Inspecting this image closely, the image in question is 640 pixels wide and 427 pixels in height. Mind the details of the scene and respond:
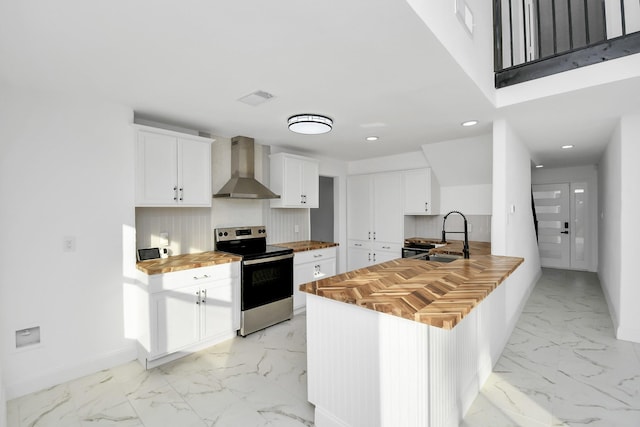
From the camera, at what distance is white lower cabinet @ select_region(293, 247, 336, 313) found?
3.85 meters

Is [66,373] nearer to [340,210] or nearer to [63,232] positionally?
[63,232]

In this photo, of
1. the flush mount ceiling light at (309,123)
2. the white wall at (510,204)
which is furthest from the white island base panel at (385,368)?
the flush mount ceiling light at (309,123)

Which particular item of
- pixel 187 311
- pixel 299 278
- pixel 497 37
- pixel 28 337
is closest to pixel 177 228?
pixel 187 311

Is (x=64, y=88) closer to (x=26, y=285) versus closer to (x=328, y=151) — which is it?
(x=26, y=285)

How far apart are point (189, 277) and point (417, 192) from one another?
3488 millimetres

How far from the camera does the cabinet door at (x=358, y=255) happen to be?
5320 mm

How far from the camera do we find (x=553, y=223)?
21.3ft

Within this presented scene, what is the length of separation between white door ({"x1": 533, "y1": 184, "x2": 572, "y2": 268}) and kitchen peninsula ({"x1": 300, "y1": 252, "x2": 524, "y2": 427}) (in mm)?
5637

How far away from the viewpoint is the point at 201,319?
2879mm

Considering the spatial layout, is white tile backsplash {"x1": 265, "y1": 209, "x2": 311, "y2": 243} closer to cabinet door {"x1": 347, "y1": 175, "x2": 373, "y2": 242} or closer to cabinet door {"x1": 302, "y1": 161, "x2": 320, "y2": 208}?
cabinet door {"x1": 302, "y1": 161, "x2": 320, "y2": 208}

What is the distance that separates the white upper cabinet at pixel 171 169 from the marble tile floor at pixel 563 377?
9.79 ft

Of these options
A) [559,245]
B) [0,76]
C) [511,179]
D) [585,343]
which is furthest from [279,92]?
[559,245]

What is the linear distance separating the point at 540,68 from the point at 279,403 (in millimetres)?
3271

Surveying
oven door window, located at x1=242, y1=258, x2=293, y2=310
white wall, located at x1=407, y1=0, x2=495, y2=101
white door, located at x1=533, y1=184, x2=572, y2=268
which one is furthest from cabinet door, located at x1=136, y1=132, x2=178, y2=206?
white door, located at x1=533, y1=184, x2=572, y2=268
